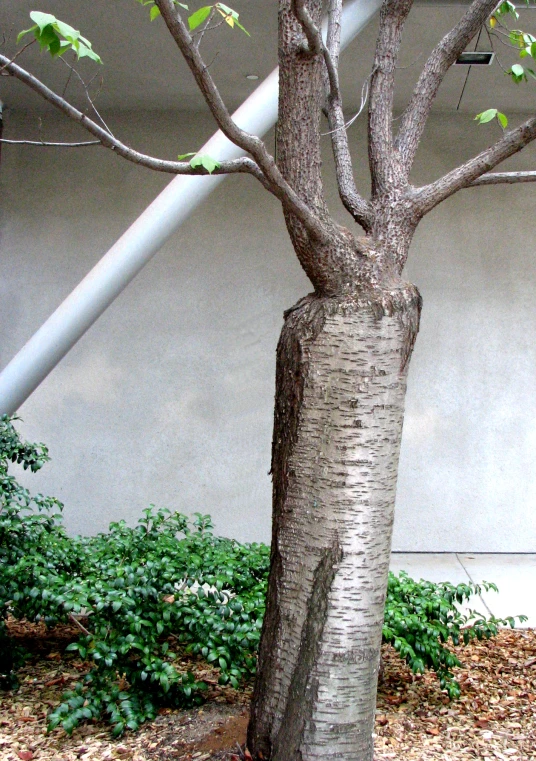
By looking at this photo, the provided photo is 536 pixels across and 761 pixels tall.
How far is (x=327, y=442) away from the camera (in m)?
2.39

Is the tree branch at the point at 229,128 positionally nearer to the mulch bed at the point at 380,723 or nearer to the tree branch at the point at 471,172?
the tree branch at the point at 471,172

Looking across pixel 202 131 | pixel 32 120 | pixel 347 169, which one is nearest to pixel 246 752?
pixel 347 169

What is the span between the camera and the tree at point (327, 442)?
2.36m

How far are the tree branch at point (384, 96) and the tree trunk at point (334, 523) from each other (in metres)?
0.49

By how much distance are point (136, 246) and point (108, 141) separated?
2.12 meters

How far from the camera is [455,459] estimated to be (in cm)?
648

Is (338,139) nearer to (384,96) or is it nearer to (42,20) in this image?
(384,96)

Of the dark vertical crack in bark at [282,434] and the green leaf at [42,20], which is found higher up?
the green leaf at [42,20]

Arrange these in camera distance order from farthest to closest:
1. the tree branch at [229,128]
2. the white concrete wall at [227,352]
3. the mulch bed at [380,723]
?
the white concrete wall at [227,352]
the mulch bed at [380,723]
the tree branch at [229,128]

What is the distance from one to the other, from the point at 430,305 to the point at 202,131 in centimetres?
253

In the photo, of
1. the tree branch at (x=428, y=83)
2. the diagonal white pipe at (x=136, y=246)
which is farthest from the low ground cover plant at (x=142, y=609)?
the tree branch at (x=428, y=83)

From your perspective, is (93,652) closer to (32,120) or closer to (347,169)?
(347,169)

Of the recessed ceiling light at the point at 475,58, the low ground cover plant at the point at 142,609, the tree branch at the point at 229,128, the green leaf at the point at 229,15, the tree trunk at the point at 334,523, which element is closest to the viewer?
the tree branch at the point at 229,128

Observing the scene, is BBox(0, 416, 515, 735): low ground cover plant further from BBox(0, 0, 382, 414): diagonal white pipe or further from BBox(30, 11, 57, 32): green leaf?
BBox(30, 11, 57, 32): green leaf
